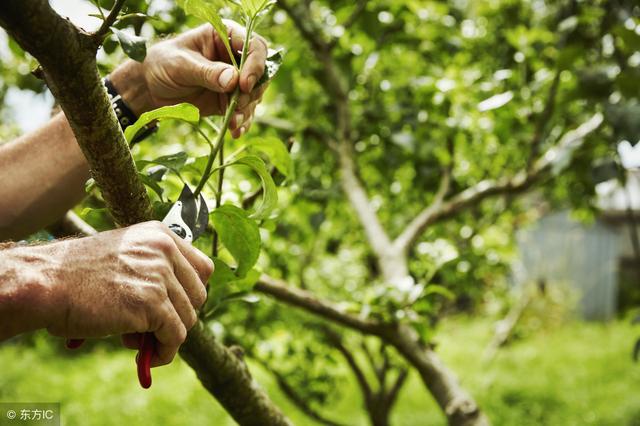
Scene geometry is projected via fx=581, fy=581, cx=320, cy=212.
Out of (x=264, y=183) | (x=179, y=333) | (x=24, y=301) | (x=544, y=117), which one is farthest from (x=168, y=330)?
(x=544, y=117)

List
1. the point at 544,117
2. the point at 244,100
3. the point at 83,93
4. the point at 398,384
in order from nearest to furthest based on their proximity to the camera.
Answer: the point at 83,93, the point at 244,100, the point at 544,117, the point at 398,384

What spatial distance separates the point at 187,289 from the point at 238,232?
142mm

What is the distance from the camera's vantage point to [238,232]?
73 centimetres

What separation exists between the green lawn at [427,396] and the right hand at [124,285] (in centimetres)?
349

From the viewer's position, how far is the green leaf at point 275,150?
2.75ft

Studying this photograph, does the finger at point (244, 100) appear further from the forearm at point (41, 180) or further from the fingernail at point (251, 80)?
the forearm at point (41, 180)

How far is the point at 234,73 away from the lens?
687mm

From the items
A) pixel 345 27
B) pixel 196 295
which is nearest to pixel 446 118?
pixel 345 27

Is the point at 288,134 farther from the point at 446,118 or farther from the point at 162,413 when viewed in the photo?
the point at 162,413

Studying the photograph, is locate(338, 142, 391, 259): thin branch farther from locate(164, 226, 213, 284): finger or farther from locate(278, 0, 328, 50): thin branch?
locate(164, 226, 213, 284): finger

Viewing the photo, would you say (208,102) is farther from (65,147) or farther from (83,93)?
(83,93)

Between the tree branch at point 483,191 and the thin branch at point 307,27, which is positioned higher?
the thin branch at point 307,27

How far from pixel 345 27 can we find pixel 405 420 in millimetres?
3796

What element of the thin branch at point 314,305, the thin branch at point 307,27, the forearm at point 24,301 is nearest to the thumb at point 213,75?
the forearm at point 24,301
